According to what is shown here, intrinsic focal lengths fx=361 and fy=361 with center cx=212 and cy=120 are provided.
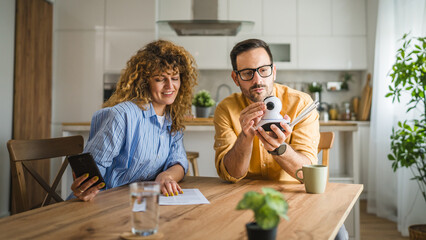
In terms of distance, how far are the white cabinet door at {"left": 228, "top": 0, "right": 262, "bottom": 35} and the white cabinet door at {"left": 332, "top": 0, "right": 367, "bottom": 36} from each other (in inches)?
37.4

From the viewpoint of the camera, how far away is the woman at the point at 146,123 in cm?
144

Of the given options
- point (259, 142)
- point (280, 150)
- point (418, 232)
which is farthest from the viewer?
point (418, 232)

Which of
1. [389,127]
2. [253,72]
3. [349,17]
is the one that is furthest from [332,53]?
[253,72]

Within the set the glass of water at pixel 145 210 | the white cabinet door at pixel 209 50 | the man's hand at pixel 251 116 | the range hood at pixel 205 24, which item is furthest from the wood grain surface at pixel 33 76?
the glass of water at pixel 145 210

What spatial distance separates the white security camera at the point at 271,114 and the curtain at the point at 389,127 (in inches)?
79.9

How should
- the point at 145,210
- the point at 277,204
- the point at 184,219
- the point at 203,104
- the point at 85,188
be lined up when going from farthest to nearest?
the point at 203,104, the point at 85,188, the point at 184,219, the point at 145,210, the point at 277,204

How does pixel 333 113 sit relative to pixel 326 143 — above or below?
above

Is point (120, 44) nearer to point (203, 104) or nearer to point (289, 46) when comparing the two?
point (203, 104)

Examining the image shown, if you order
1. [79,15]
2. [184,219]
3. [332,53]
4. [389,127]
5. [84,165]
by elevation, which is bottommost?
[184,219]

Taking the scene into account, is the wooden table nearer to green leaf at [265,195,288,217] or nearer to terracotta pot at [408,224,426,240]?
green leaf at [265,195,288,217]

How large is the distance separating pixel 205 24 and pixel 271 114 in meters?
2.81

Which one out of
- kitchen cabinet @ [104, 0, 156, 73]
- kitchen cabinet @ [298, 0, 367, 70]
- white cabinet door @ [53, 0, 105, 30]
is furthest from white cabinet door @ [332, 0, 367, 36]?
white cabinet door @ [53, 0, 105, 30]

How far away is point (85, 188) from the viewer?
3.58 ft

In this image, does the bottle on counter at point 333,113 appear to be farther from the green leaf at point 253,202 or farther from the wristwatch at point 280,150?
the green leaf at point 253,202
